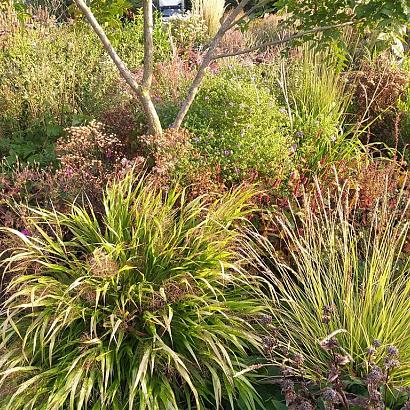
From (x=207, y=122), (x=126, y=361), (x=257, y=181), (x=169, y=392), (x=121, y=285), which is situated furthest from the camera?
(x=207, y=122)

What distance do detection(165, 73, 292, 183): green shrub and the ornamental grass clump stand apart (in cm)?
70

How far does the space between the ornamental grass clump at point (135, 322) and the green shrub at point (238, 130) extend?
0.70 m

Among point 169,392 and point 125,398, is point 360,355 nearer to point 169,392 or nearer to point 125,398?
point 169,392

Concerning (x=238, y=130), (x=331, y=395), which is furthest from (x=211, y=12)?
(x=331, y=395)

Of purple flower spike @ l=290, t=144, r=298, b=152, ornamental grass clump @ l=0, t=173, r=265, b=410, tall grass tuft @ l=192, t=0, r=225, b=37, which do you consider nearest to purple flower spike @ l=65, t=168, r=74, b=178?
ornamental grass clump @ l=0, t=173, r=265, b=410

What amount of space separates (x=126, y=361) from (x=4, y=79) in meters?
3.25

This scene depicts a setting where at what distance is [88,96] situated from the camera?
488cm

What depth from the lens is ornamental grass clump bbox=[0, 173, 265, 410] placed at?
2.30m

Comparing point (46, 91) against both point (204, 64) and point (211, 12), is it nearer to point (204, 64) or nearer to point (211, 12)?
point (204, 64)

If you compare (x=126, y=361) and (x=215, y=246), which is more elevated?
(x=215, y=246)

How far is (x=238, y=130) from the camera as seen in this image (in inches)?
147

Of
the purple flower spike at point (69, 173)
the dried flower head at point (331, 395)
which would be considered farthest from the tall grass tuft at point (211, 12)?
the dried flower head at point (331, 395)

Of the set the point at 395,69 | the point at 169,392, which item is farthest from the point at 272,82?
the point at 169,392

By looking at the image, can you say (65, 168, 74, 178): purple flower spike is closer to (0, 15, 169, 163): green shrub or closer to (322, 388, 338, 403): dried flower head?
(0, 15, 169, 163): green shrub
